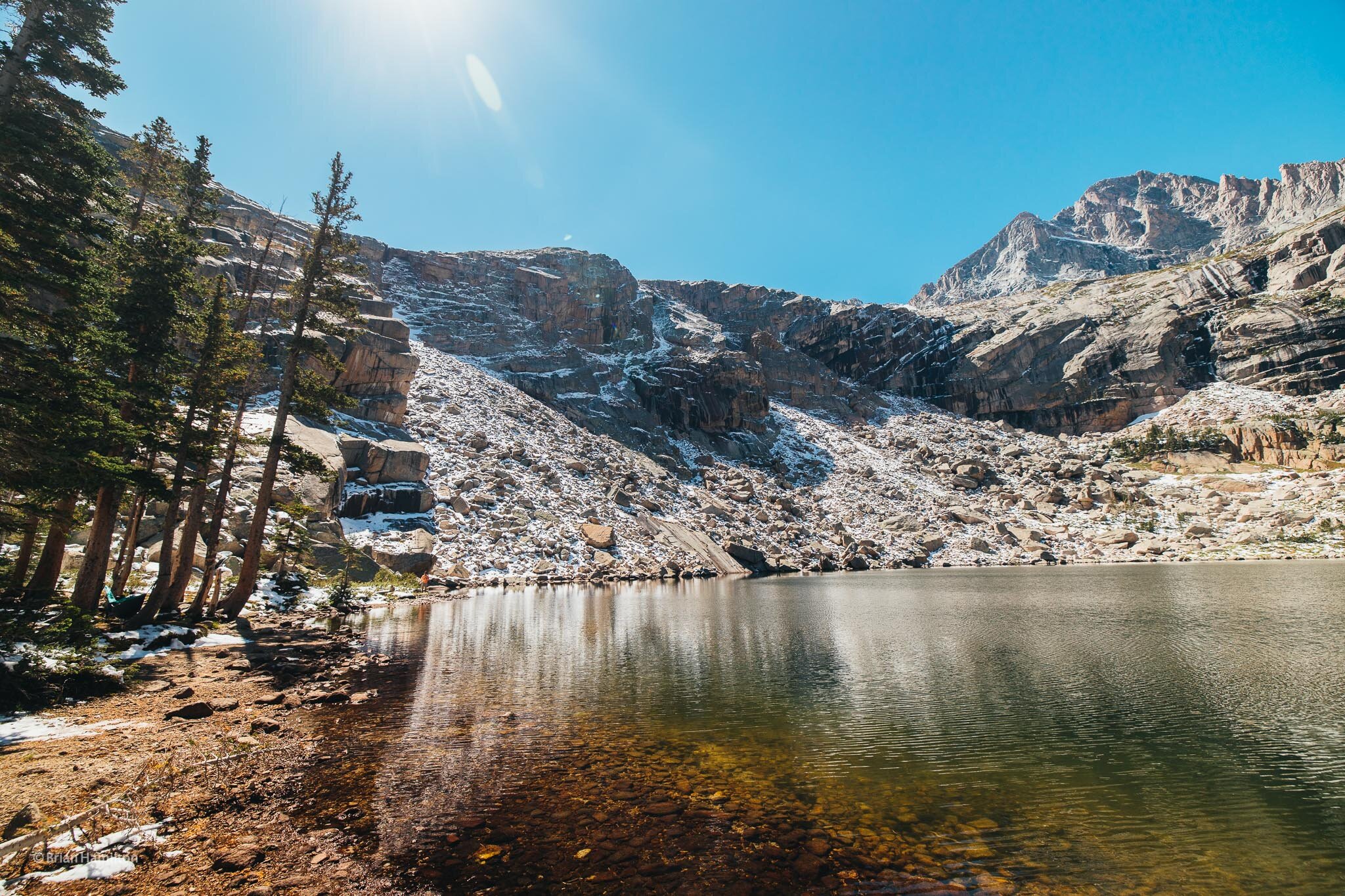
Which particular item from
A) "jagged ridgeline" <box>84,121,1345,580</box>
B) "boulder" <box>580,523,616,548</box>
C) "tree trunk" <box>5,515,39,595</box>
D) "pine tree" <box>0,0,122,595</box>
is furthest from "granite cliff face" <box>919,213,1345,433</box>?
"tree trunk" <box>5,515,39,595</box>

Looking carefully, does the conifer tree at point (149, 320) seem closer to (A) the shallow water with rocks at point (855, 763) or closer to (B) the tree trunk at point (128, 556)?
(B) the tree trunk at point (128, 556)

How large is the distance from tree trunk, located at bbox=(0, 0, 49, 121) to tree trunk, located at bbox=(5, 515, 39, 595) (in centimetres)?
1073

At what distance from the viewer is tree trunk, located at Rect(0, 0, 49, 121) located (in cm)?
1423

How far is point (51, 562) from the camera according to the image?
54.9 feet

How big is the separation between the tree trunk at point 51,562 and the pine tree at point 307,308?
5066 millimetres

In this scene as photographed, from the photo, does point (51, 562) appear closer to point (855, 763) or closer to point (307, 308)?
point (307, 308)

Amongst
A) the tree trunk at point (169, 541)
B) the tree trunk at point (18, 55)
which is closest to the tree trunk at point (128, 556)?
the tree trunk at point (169, 541)

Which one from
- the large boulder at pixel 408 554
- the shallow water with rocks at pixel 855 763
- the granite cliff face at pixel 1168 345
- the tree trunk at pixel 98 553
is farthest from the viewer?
the granite cliff face at pixel 1168 345

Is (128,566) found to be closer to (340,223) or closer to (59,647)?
(59,647)

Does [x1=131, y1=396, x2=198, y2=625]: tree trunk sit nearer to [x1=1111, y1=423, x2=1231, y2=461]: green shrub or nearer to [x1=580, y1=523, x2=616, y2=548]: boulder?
[x1=580, y1=523, x2=616, y2=548]: boulder

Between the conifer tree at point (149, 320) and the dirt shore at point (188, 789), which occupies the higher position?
the conifer tree at point (149, 320)

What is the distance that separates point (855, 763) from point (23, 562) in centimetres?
2403

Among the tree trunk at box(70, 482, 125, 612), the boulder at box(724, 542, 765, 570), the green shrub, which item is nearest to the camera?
the tree trunk at box(70, 482, 125, 612)

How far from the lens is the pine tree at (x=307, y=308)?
2153 centimetres
